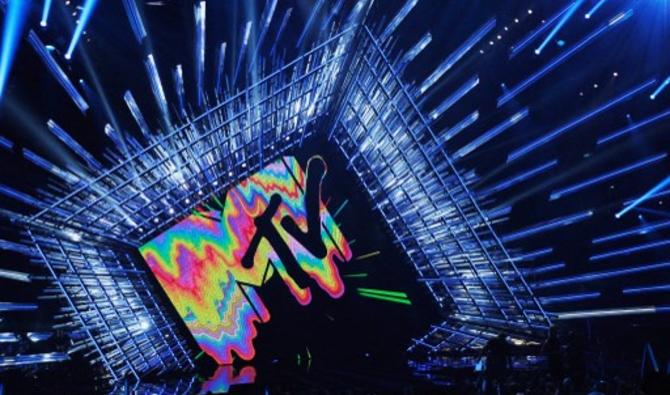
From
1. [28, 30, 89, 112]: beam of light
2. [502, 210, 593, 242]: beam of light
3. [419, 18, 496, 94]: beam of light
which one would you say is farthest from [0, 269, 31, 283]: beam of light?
[502, 210, 593, 242]: beam of light

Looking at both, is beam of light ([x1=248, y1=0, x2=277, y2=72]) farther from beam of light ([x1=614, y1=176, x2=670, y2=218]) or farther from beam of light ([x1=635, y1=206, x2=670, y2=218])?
beam of light ([x1=635, y1=206, x2=670, y2=218])

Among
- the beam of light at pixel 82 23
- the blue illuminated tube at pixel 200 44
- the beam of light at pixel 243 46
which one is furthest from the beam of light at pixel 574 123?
the beam of light at pixel 82 23

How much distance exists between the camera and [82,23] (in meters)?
8.06

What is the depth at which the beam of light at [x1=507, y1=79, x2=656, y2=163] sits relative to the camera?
10.7 metres

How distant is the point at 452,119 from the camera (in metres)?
10.9

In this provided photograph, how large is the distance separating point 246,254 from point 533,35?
6107 millimetres

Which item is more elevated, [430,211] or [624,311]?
[430,211]

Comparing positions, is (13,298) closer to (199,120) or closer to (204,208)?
(204,208)

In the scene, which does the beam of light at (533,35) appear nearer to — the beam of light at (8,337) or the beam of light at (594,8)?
the beam of light at (594,8)

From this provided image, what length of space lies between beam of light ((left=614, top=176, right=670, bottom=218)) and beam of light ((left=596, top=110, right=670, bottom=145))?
1436 mm

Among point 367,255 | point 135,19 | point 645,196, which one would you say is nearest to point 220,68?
point 135,19

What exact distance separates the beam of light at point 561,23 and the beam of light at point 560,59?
414 millimetres

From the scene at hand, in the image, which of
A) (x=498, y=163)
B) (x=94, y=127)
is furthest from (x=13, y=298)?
(x=498, y=163)

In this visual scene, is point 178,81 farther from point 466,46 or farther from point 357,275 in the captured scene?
point 466,46
